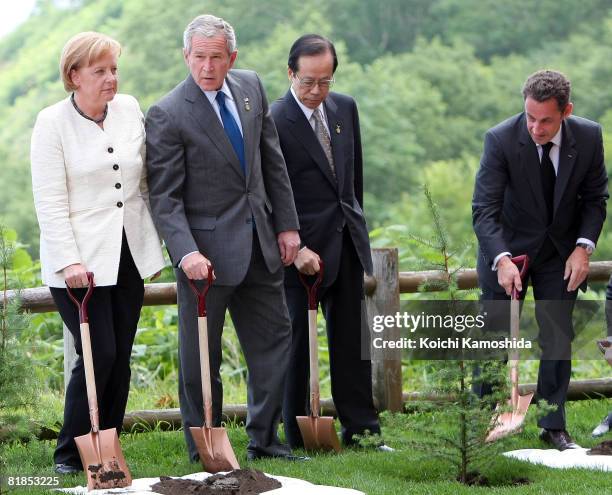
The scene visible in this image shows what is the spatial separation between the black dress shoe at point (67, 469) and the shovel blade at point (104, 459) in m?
0.25

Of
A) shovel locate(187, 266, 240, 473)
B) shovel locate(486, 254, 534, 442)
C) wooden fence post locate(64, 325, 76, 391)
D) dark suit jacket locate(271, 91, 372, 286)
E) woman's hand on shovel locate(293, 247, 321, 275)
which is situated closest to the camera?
shovel locate(187, 266, 240, 473)

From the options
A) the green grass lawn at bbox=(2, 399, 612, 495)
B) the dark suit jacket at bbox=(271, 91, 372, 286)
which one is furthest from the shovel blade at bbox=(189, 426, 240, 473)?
the dark suit jacket at bbox=(271, 91, 372, 286)

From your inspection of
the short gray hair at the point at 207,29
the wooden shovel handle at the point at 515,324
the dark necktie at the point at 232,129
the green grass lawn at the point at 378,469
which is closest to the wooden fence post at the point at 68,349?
the green grass lawn at the point at 378,469

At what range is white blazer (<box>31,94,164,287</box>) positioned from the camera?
15.8 ft

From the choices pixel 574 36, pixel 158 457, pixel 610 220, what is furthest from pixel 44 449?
pixel 574 36

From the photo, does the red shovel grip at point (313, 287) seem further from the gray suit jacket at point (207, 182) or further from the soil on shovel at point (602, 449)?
the soil on shovel at point (602, 449)

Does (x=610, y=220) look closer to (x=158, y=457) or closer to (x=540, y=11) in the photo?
(x=540, y=11)

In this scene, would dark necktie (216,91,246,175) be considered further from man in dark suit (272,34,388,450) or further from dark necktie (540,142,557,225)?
dark necktie (540,142,557,225)

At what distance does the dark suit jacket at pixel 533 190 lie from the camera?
5.52 metres

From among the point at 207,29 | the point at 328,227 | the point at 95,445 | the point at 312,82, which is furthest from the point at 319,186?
the point at 95,445

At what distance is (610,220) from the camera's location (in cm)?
2345

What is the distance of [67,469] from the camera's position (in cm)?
502

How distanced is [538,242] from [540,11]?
2592cm

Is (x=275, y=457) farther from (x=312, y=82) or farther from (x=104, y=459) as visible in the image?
(x=312, y=82)
